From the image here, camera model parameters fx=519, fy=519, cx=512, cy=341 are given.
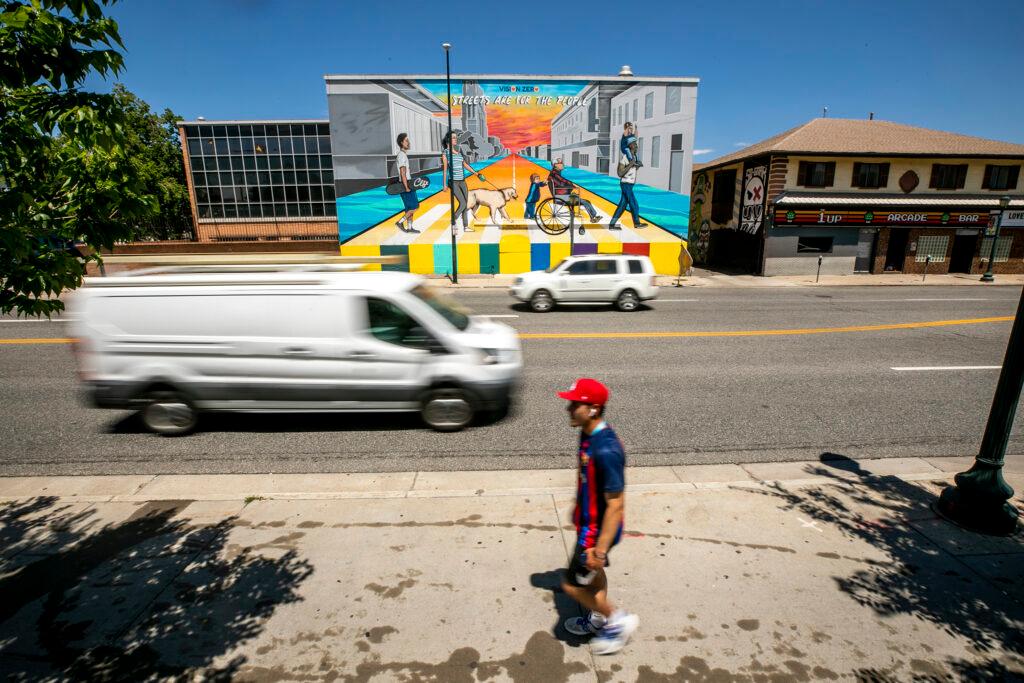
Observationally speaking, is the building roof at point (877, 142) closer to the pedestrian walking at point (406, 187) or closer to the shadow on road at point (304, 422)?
the pedestrian walking at point (406, 187)

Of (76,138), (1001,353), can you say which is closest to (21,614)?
(76,138)

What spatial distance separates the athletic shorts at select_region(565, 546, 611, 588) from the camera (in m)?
3.26

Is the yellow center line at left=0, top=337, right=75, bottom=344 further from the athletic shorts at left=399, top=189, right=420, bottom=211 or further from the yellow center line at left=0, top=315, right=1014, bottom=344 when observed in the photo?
the athletic shorts at left=399, top=189, right=420, bottom=211

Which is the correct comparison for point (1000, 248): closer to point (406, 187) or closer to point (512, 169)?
point (512, 169)

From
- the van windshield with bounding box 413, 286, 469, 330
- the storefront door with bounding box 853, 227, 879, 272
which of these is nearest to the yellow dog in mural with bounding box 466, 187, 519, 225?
the storefront door with bounding box 853, 227, 879, 272

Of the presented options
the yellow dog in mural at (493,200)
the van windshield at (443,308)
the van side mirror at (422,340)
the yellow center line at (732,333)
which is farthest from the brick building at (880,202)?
the van side mirror at (422,340)

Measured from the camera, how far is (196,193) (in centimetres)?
3975

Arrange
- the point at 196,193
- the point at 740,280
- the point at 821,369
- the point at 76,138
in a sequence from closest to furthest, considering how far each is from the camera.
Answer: the point at 76,138
the point at 821,369
the point at 740,280
the point at 196,193

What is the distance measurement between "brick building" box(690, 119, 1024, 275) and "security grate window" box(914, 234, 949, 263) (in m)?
0.05

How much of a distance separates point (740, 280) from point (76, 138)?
27.5 metres

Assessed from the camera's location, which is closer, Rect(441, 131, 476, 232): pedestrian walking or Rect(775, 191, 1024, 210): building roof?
Rect(775, 191, 1024, 210): building roof

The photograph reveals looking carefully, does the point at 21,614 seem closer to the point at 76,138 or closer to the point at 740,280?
the point at 76,138

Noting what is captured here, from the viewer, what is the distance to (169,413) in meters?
6.76

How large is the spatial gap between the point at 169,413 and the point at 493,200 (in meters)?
23.0
